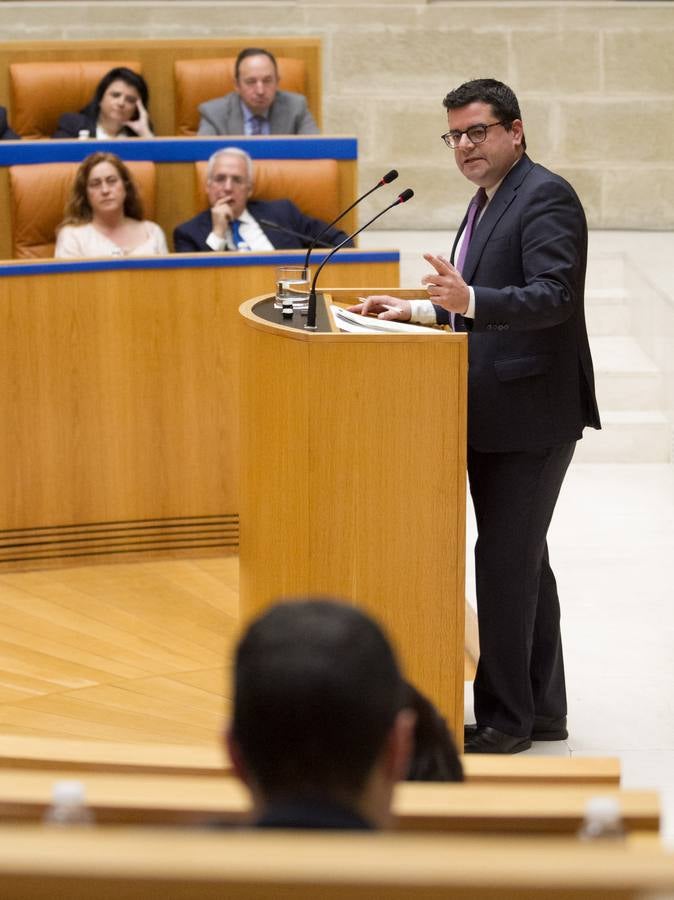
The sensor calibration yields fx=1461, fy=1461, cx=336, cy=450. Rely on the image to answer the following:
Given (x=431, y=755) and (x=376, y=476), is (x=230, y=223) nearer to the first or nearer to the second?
(x=376, y=476)

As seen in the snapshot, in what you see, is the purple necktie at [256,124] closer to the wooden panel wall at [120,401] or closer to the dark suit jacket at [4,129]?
the dark suit jacket at [4,129]

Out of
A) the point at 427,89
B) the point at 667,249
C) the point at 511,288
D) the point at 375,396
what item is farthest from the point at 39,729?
the point at 427,89

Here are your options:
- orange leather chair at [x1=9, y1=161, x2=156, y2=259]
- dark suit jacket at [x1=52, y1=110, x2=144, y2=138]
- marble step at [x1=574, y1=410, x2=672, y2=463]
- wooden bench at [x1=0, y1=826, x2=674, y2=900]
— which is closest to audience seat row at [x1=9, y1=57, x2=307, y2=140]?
dark suit jacket at [x1=52, y1=110, x2=144, y2=138]

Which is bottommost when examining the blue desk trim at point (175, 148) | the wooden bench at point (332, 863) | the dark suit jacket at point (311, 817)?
the dark suit jacket at point (311, 817)

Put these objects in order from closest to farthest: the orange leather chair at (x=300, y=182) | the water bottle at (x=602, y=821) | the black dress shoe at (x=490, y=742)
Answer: the water bottle at (x=602, y=821) → the black dress shoe at (x=490, y=742) → the orange leather chair at (x=300, y=182)

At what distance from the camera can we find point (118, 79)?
608 cm

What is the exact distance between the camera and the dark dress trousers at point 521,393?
9.03ft

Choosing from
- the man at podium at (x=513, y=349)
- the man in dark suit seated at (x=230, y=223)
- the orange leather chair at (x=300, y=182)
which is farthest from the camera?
the orange leather chair at (x=300, y=182)

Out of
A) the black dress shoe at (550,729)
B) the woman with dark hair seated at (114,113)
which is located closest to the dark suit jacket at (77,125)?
the woman with dark hair seated at (114,113)

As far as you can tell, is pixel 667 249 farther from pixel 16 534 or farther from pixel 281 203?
pixel 16 534

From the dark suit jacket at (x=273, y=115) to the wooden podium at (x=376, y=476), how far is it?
3.44m

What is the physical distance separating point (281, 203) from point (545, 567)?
2243mm

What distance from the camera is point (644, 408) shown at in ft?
19.1

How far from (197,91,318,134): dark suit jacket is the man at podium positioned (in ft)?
10.6
